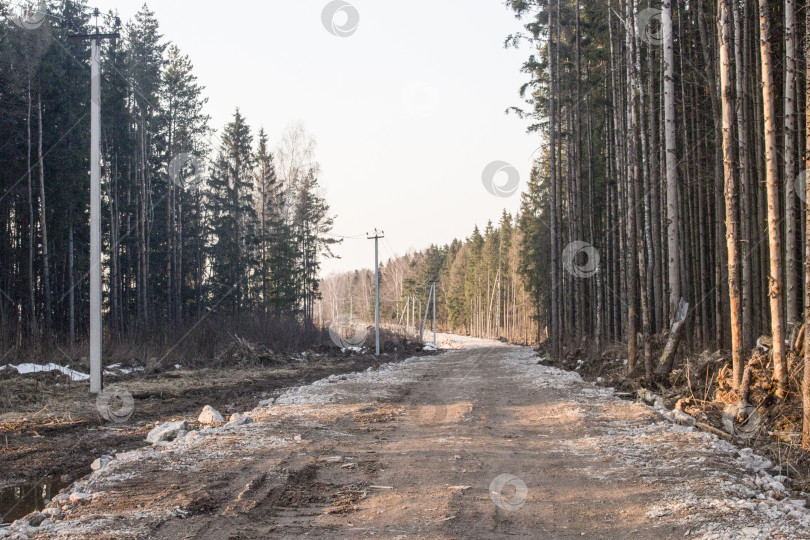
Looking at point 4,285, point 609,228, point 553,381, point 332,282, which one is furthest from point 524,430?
point 332,282

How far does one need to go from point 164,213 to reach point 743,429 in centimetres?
3647

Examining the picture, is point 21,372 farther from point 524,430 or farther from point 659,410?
point 659,410

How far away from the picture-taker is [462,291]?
361ft

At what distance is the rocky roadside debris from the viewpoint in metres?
4.15

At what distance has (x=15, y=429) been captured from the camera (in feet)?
27.3

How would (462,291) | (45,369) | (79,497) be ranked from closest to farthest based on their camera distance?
(79,497) → (45,369) → (462,291)

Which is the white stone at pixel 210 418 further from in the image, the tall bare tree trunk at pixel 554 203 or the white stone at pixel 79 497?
the tall bare tree trunk at pixel 554 203

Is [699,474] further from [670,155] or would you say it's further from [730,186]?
[670,155]

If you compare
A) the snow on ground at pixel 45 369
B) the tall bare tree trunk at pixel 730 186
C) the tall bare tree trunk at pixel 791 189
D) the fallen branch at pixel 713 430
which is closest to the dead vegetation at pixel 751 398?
the fallen branch at pixel 713 430

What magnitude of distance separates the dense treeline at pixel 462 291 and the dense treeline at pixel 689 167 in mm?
37832

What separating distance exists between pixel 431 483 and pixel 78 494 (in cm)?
292

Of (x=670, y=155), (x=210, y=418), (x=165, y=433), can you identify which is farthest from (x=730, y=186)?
(x=165, y=433)

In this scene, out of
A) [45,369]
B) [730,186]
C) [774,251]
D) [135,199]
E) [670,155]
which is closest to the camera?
[774,251]

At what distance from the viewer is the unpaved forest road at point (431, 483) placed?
433 centimetres
